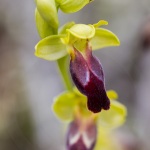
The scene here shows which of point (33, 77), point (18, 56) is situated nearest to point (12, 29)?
point (18, 56)

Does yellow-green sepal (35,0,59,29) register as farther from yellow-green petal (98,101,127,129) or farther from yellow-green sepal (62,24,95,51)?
yellow-green petal (98,101,127,129)

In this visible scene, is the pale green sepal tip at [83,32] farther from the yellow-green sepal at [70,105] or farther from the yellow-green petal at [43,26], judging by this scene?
the yellow-green sepal at [70,105]

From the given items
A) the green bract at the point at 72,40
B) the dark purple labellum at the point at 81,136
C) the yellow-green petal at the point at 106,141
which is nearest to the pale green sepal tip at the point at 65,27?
the green bract at the point at 72,40

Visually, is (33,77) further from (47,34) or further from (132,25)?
(47,34)

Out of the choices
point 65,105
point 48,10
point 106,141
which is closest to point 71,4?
point 48,10

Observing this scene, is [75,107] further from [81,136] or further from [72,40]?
[72,40]

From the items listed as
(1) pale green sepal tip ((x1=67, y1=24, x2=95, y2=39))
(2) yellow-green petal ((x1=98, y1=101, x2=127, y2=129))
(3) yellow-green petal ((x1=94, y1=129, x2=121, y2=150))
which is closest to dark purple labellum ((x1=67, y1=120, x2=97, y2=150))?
(2) yellow-green petal ((x1=98, y1=101, x2=127, y2=129))

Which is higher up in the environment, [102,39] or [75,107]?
[102,39]
